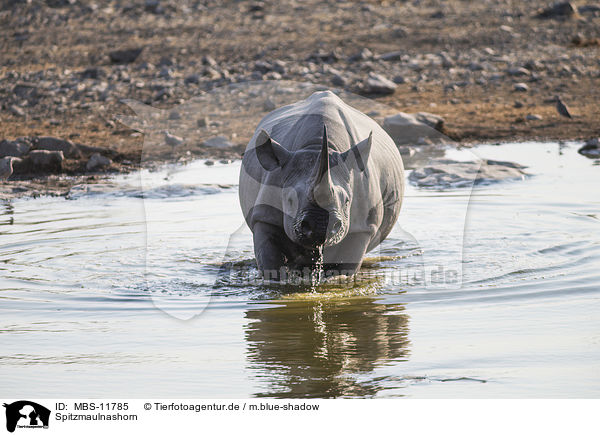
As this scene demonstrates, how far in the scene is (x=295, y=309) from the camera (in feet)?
21.0

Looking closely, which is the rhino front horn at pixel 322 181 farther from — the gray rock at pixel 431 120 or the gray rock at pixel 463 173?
the gray rock at pixel 431 120

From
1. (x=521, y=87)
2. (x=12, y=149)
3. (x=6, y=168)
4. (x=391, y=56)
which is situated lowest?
(x=6, y=168)

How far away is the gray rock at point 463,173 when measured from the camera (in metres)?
11.2

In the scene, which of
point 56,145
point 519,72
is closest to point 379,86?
point 519,72

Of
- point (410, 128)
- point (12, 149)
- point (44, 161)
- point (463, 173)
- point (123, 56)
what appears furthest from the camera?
point (123, 56)

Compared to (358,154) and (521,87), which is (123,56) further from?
(358,154)

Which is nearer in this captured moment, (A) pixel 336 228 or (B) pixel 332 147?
(A) pixel 336 228

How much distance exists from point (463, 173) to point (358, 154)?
5514 mm

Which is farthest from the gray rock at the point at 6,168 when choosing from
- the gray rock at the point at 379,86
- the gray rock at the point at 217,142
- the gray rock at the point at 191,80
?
the gray rock at the point at 379,86

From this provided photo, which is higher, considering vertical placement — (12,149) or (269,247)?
(12,149)

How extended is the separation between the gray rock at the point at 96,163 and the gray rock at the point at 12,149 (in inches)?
33.3
